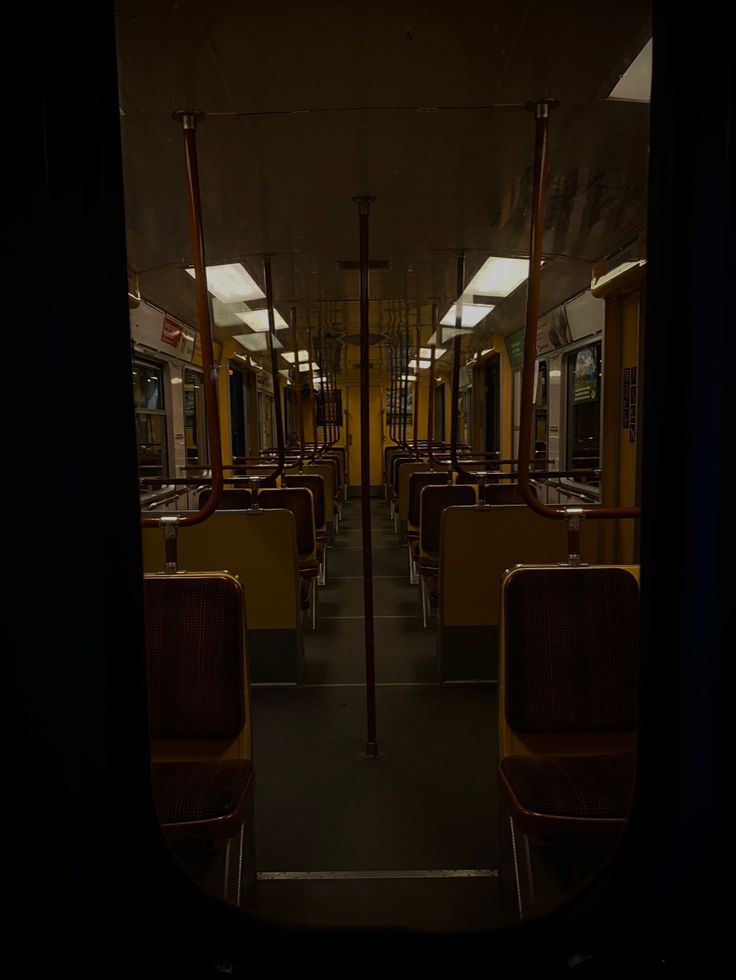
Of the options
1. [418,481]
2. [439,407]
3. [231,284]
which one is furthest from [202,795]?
[439,407]

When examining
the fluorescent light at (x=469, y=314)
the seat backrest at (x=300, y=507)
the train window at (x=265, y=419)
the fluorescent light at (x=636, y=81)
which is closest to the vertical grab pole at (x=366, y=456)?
the fluorescent light at (x=636, y=81)

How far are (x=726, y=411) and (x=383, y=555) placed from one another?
631cm

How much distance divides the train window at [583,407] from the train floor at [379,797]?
7.93 ft

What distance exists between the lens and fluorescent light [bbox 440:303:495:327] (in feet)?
19.7

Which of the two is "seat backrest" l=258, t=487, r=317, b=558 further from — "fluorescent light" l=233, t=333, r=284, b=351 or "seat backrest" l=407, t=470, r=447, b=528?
"fluorescent light" l=233, t=333, r=284, b=351

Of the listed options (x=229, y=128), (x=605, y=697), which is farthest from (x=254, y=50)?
(x=605, y=697)

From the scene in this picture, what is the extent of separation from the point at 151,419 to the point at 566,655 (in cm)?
455

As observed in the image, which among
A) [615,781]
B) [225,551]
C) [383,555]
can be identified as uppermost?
[225,551]

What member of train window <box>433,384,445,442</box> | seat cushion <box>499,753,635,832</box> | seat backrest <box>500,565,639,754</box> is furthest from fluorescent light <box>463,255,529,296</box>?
train window <box>433,384,445,442</box>

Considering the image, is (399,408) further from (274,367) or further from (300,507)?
(274,367)

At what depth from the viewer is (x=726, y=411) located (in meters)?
0.76

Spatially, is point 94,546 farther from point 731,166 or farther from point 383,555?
point 383,555

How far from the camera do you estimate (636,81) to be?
196 centimetres

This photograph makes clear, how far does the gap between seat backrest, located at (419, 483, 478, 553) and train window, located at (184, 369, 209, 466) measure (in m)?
2.98
